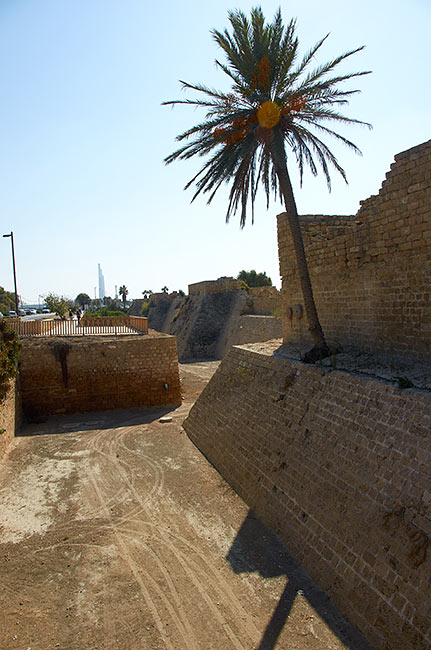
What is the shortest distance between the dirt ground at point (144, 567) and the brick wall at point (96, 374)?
4.90 m

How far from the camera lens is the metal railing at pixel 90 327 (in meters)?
18.0

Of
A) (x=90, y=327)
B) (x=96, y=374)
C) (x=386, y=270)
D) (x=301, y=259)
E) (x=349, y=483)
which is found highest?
(x=301, y=259)

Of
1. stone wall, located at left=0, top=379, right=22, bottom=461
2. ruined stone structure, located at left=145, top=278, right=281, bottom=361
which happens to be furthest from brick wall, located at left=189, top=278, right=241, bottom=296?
stone wall, located at left=0, top=379, right=22, bottom=461

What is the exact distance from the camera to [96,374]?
1600 centimetres

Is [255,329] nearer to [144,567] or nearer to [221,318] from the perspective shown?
[221,318]

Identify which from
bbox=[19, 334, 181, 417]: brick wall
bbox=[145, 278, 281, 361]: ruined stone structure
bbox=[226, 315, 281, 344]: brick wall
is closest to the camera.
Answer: bbox=[19, 334, 181, 417]: brick wall

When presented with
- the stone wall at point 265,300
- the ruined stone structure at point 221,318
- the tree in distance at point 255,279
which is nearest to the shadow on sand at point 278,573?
the ruined stone structure at point 221,318

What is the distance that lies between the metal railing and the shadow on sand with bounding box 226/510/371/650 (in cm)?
1212

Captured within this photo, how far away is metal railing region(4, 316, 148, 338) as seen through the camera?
18.0 metres

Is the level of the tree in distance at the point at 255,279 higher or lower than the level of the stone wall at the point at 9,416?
higher

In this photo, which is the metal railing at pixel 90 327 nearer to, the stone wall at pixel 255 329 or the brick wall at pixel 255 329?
the stone wall at pixel 255 329

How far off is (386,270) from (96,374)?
36.9 feet

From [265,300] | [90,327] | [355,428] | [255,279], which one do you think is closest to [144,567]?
[355,428]

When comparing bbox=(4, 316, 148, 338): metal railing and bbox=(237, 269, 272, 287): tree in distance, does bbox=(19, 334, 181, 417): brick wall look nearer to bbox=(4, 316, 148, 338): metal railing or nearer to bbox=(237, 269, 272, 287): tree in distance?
bbox=(4, 316, 148, 338): metal railing
